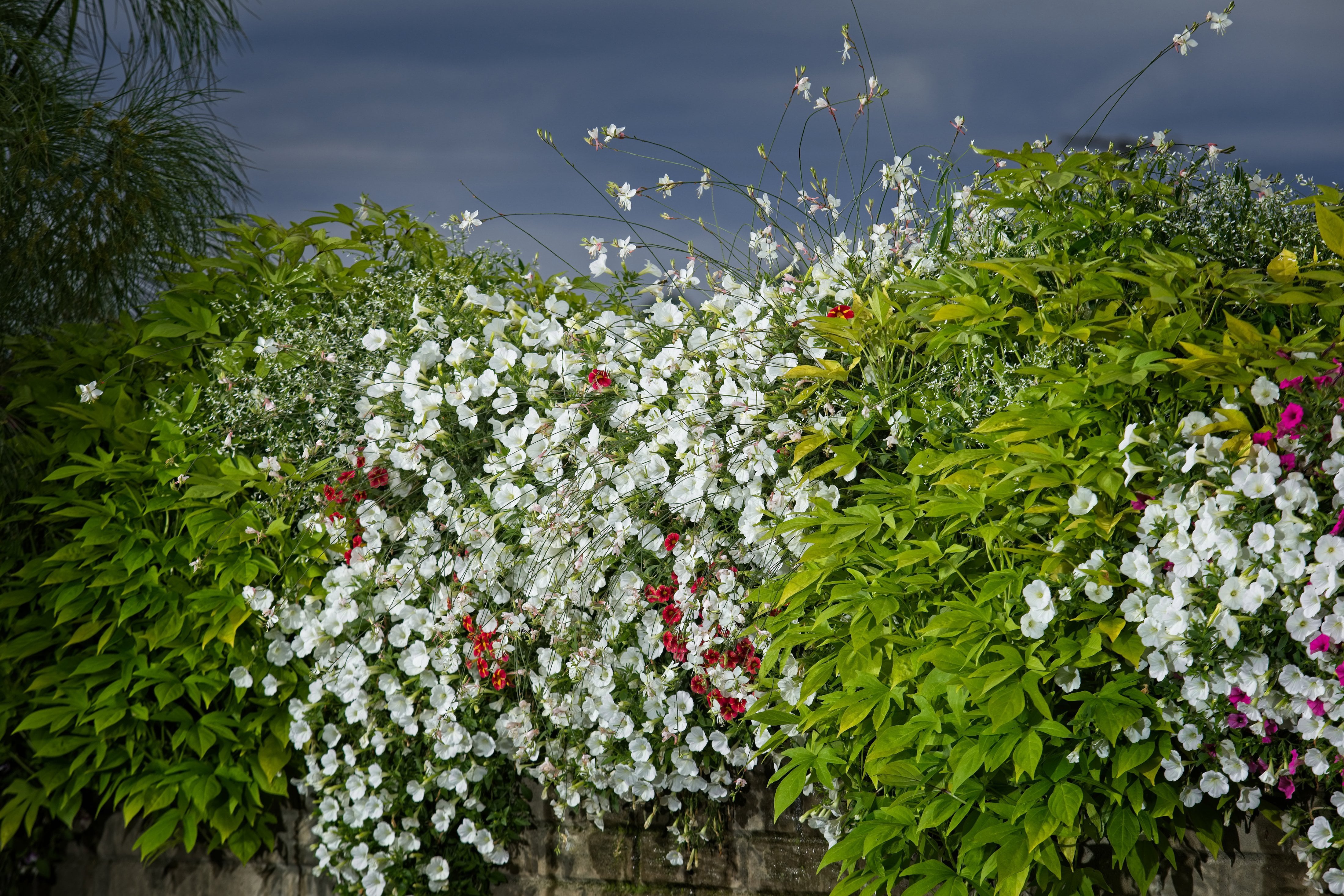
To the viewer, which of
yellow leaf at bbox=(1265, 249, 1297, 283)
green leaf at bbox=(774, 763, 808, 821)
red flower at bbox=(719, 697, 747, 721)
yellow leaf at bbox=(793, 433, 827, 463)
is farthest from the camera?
red flower at bbox=(719, 697, 747, 721)

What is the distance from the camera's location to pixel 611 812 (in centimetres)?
248

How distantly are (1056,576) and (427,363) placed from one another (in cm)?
176

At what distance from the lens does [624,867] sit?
2457mm

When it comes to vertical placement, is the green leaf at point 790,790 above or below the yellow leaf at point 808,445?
below

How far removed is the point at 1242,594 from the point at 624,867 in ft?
5.52

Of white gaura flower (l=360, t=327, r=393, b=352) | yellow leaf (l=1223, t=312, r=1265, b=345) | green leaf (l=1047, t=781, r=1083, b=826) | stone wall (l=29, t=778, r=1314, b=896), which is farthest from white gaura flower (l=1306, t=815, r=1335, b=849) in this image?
white gaura flower (l=360, t=327, r=393, b=352)

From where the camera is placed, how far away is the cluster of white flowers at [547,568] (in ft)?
7.36

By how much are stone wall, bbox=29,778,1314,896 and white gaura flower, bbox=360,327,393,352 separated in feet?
4.70

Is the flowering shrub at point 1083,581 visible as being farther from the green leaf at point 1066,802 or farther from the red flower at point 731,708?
the red flower at point 731,708

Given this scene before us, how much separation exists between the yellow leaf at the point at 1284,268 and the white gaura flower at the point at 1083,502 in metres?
0.62

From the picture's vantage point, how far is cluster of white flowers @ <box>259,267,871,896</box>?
224cm

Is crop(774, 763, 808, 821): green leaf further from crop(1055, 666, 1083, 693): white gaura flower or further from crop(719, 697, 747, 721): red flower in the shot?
crop(1055, 666, 1083, 693): white gaura flower

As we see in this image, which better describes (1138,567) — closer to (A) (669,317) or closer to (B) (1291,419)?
(B) (1291,419)

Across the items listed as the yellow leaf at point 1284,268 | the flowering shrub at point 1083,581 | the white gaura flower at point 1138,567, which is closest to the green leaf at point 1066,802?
the flowering shrub at point 1083,581
